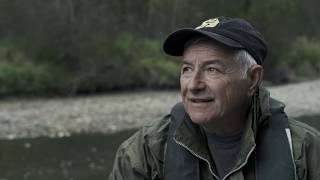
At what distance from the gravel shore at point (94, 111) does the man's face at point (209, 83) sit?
1553cm

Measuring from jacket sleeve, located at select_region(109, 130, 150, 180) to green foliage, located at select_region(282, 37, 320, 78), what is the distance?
4601 centimetres

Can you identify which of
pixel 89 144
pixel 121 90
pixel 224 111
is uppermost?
pixel 224 111

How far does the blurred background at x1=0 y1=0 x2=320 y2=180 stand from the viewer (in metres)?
18.0

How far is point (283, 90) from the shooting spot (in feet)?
120

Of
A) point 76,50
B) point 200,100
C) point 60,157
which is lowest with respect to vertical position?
point 76,50

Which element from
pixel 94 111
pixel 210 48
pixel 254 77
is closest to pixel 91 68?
pixel 94 111

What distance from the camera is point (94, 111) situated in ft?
90.1

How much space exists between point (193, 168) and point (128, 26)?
4086cm

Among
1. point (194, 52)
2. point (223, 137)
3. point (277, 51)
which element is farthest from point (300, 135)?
point (277, 51)

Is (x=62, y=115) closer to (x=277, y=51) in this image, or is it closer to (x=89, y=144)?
(x=89, y=144)

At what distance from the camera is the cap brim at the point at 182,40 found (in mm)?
2844

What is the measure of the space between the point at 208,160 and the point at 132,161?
0.31 m

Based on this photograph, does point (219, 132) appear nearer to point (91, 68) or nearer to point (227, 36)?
point (227, 36)

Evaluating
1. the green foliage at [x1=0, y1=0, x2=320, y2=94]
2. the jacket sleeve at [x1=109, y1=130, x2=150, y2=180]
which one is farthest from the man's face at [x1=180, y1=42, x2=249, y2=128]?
the green foliage at [x1=0, y1=0, x2=320, y2=94]
